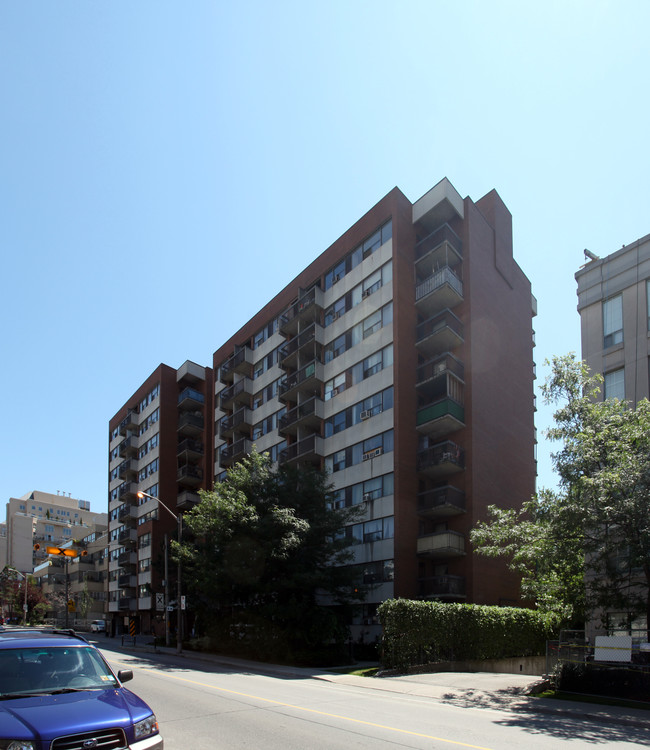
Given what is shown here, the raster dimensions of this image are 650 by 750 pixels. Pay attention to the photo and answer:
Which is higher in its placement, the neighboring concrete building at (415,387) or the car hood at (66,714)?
the neighboring concrete building at (415,387)

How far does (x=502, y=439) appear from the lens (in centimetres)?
3944

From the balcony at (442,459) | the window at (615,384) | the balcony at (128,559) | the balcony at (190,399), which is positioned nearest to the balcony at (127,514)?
the balcony at (128,559)

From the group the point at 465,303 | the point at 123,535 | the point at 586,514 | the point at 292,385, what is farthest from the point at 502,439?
the point at 123,535

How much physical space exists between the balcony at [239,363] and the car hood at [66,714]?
48361mm

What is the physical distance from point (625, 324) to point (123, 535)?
5825 centimetres

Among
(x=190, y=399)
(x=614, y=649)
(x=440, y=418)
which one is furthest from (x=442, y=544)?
(x=190, y=399)

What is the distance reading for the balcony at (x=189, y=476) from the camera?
64125mm

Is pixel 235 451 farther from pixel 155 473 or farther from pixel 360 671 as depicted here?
pixel 360 671

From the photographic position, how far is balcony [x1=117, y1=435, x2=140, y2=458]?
73.6 m

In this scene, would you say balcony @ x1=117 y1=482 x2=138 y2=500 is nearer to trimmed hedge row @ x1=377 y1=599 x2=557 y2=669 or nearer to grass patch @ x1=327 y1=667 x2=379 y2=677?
grass patch @ x1=327 y1=667 x2=379 y2=677

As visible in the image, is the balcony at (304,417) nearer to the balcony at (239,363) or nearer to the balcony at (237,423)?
the balcony at (237,423)

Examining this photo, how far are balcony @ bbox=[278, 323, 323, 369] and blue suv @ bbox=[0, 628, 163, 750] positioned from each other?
1424 inches

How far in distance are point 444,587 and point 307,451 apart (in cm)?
1310

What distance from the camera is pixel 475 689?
63.9ft
